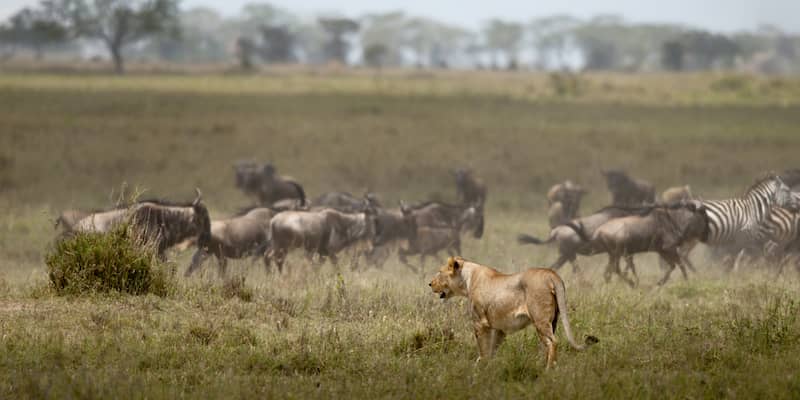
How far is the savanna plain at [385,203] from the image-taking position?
7.02 meters

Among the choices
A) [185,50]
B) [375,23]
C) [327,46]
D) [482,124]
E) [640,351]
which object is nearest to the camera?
[640,351]

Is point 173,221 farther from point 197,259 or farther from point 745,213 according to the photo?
point 745,213

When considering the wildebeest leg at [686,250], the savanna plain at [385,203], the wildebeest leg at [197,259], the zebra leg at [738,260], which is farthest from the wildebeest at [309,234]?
the zebra leg at [738,260]

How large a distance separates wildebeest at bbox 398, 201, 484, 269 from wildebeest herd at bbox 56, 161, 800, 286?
0.6 inches

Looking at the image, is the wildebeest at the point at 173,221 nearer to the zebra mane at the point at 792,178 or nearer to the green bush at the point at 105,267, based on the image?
the green bush at the point at 105,267

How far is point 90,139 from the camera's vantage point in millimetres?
27266

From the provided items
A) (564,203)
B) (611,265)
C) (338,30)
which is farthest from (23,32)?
(611,265)

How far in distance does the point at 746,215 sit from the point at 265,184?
27.0 feet

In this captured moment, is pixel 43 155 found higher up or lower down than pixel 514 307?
lower down

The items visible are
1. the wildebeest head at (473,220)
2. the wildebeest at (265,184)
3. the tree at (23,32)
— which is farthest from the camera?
the tree at (23,32)

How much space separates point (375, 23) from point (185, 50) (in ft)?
117

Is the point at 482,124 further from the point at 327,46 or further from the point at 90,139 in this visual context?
the point at 327,46

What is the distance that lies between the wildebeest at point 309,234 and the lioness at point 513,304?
18.6 feet

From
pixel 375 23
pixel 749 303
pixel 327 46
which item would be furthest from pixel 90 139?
pixel 375 23
